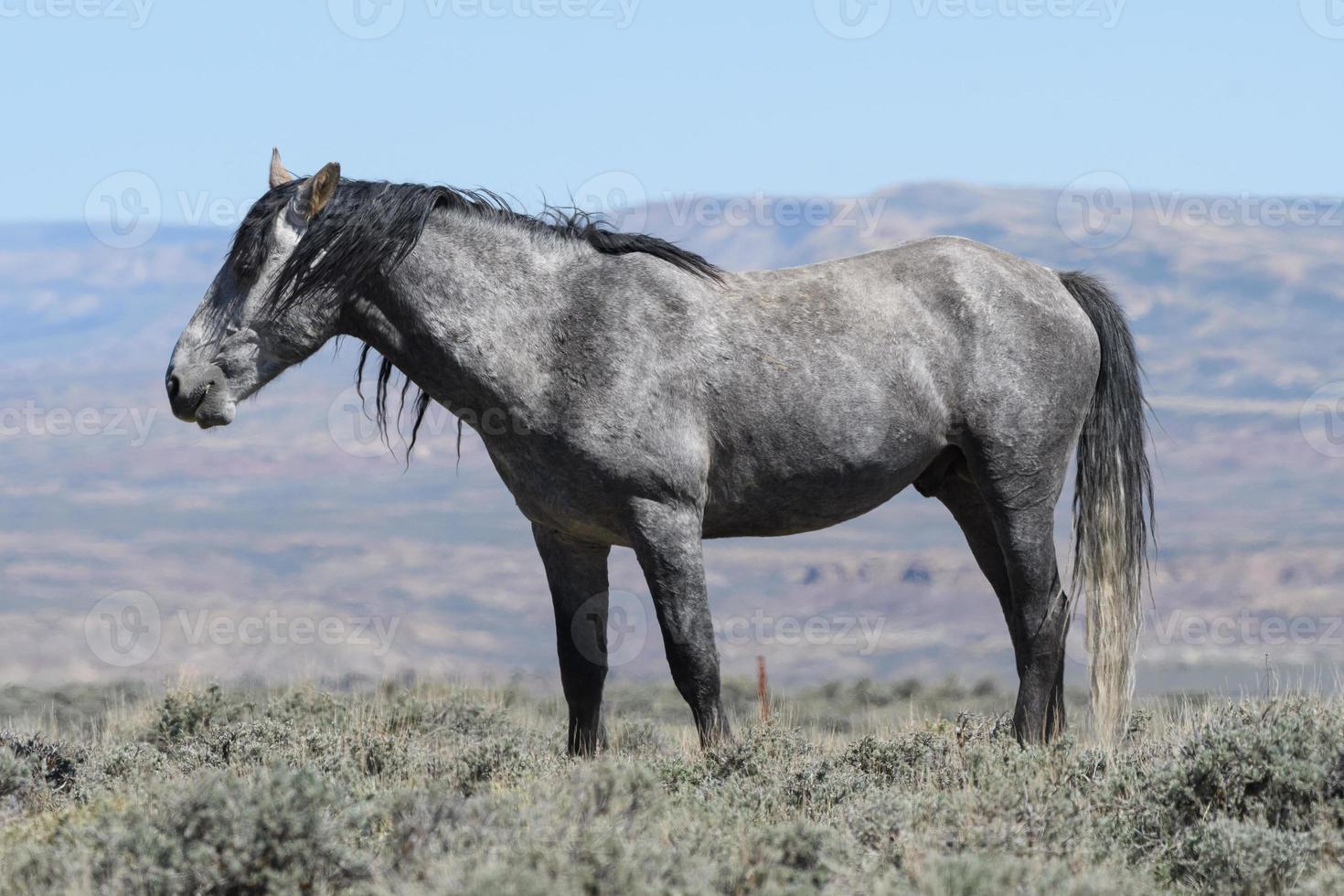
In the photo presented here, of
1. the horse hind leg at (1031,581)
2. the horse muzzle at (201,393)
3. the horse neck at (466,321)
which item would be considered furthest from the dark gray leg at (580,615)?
the horse hind leg at (1031,581)

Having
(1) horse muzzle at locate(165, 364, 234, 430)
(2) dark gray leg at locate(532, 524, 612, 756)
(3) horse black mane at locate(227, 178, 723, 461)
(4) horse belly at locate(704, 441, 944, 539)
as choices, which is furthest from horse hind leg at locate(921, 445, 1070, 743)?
(1) horse muzzle at locate(165, 364, 234, 430)

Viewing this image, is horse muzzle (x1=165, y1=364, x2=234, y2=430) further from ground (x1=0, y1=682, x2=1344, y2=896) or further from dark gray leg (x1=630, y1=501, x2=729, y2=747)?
dark gray leg (x1=630, y1=501, x2=729, y2=747)

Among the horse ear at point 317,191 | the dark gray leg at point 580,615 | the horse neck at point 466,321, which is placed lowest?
the dark gray leg at point 580,615

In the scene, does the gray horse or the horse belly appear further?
the horse belly

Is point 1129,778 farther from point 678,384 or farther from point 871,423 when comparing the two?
point 678,384

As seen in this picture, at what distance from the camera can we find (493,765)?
24.2 feet

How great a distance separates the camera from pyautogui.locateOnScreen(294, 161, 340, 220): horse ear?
694cm

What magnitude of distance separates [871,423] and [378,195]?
255 centimetres

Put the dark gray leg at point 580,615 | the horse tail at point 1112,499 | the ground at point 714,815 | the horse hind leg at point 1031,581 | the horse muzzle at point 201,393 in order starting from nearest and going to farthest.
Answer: the ground at point 714,815 → the horse muzzle at point 201,393 → the dark gray leg at point 580,615 → the horse hind leg at point 1031,581 → the horse tail at point 1112,499

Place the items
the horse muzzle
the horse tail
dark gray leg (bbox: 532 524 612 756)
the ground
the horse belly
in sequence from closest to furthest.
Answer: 1. the ground
2. the horse muzzle
3. the horse belly
4. dark gray leg (bbox: 532 524 612 756)
5. the horse tail

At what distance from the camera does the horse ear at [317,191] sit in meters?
6.94

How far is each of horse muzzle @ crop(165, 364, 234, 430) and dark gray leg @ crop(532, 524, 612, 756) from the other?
164cm

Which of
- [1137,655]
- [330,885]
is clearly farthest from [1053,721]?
[330,885]

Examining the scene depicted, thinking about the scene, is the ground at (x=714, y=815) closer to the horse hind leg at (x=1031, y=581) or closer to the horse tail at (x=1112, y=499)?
the horse hind leg at (x=1031, y=581)
